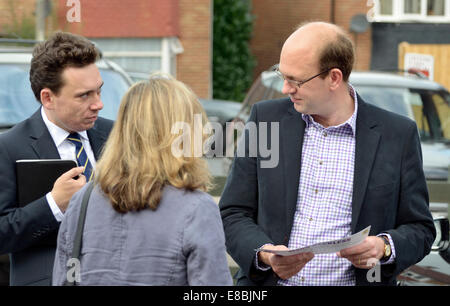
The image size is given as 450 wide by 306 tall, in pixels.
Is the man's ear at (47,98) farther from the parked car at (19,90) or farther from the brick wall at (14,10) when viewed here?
the brick wall at (14,10)

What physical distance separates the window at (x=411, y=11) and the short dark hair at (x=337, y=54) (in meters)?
17.6

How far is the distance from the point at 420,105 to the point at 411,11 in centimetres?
1415

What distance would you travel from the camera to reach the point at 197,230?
2516mm

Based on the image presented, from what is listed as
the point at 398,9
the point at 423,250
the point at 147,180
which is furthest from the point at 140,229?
the point at 398,9

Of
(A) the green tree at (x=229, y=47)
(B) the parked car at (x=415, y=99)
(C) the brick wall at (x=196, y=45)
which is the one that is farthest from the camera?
(A) the green tree at (x=229, y=47)

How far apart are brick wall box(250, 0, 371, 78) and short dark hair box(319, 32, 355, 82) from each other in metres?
17.2

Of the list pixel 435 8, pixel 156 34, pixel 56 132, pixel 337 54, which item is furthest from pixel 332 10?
pixel 56 132

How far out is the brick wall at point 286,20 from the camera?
20469mm

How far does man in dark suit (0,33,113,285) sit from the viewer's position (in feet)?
10.2

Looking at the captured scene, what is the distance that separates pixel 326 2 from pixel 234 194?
61.5 ft

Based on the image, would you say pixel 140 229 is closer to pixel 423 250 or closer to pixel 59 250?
pixel 59 250

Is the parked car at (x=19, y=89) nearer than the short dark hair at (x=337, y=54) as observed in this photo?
No

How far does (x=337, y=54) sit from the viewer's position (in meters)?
3.27

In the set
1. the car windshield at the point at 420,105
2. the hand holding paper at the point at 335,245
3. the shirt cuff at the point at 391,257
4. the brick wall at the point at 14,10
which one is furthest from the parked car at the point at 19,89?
the brick wall at the point at 14,10
